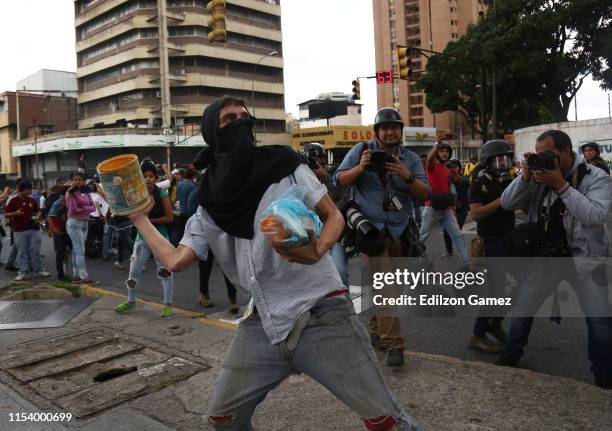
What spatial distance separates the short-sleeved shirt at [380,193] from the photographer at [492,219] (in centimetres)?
58

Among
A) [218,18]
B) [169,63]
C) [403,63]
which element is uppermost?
[169,63]

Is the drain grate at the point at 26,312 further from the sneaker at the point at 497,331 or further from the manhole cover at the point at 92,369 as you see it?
the sneaker at the point at 497,331

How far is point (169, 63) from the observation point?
53688mm

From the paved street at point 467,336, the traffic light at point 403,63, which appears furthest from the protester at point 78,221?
the traffic light at point 403,63

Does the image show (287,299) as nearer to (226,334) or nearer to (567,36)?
(226,334)

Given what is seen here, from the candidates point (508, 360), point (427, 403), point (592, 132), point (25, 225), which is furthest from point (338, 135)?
point (427, 403)

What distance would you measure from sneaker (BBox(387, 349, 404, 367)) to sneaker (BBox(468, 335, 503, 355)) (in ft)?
2.88

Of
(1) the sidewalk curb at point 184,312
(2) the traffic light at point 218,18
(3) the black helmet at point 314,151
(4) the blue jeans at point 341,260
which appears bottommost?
(1) the sidewalk curb at point 184,312

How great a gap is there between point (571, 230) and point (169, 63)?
5488 centimetres

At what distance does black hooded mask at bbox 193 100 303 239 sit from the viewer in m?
2.09

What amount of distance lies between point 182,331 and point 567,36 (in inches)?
1190

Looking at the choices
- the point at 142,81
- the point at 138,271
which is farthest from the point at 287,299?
the point at 142,81

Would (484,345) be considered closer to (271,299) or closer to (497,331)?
(497,331)

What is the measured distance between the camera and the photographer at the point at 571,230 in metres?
3.25
